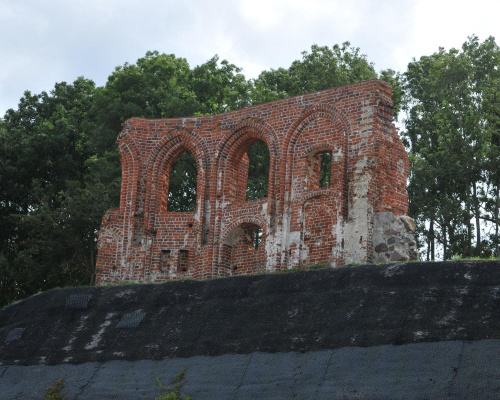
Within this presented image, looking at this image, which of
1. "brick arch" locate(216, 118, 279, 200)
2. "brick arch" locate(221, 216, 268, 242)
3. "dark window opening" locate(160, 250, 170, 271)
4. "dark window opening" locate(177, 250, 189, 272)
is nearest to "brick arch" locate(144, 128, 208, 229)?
"brick arch" locate(216, 118, 279, 200)

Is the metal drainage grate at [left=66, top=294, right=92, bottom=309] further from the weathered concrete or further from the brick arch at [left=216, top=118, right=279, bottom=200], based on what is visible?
the brick arch at [left=216, top=118, right=279, bottom=200]

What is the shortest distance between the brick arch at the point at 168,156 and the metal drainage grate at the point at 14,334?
A: 16.4ft

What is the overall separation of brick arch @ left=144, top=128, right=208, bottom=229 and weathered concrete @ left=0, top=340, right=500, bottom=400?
7.02 m

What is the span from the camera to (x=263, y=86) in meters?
31.0

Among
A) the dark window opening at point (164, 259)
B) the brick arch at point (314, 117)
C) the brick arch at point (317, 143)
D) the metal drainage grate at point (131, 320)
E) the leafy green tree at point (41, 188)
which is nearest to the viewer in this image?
the metal drainage grate at point (131, 320)

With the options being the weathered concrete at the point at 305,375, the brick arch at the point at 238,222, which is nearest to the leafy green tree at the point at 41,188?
the brick arch at the point at 238,222

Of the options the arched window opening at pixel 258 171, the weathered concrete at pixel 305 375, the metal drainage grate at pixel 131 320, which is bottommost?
the weathered concrete at pixel 305 375

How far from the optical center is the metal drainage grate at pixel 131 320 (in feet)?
52.9

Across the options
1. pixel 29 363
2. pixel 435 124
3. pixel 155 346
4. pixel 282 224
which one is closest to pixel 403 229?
pixel 282 224

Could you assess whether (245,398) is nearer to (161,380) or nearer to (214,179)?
(161,380)

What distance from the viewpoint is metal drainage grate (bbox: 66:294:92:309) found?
57.4ft

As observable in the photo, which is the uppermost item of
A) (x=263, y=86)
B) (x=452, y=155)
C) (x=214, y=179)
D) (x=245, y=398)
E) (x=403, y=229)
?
(x=263, y=86)

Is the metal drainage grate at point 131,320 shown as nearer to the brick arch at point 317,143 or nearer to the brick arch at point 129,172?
the brick arch at point 317,143

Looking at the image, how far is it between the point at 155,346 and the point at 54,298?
379cm
